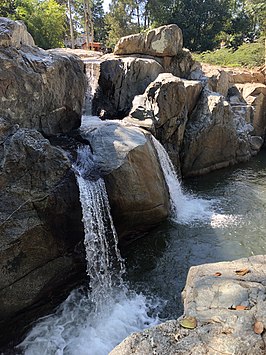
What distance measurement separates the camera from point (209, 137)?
36.6ft

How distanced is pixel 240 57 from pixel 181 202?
50.7ft

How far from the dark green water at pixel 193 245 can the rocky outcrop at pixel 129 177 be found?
0.51m

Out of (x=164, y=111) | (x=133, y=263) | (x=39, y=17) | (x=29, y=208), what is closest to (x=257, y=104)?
(x=164, y=111)

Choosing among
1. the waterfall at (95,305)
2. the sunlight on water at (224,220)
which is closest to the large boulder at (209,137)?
the sunlight on water at (224,220)

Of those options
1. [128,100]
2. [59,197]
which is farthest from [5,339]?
[128,100]

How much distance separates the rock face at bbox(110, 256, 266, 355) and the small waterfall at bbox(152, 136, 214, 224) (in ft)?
13.6

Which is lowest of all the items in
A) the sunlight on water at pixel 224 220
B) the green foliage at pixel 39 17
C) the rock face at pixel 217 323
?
the sunlight on water at pixel 224 220

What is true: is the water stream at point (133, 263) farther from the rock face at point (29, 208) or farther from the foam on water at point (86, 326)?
the rock face at point (29, 208)

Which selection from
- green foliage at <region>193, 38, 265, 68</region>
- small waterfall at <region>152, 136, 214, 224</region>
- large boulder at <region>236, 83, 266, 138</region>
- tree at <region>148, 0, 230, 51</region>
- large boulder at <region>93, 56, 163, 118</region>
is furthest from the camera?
tree at <region>148, 0, 230, 51</region>

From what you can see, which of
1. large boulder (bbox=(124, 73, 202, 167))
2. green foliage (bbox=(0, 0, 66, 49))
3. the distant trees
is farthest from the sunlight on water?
the distant trees

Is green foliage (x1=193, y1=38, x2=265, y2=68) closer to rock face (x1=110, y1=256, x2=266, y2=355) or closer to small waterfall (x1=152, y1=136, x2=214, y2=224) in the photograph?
small waterfall (x1=152, y1=136, x2=214, y2=224)

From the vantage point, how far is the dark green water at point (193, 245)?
544cm

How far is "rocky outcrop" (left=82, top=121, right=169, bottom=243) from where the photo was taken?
19.6 ft

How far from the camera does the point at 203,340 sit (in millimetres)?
2455
